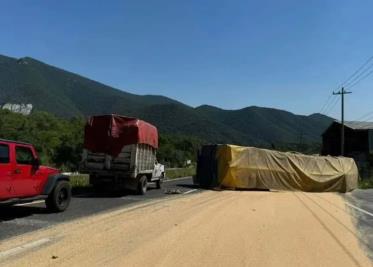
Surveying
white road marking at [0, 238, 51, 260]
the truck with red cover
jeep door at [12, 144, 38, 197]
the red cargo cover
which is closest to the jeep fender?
jeep door at [12, 144, 38, 197]

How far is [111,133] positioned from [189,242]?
13109mm

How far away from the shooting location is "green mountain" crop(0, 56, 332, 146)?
481 feet

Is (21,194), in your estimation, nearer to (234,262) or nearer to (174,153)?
(234,262)

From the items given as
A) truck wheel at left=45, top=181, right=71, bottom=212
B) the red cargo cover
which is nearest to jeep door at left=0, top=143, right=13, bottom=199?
truck wheel at left=45, top=181, right=71, bottom=212

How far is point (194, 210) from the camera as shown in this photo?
17.0 m

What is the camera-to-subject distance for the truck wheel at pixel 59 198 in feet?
48.7

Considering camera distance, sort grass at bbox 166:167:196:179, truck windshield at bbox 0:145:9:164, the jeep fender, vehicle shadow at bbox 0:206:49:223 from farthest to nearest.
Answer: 1. grass at bbox 166:167:196:179
2. the jeep fender
3. vehicle shadow at bbox 0:206:49:223
4. truck windshield at bbox 0:145:9:164

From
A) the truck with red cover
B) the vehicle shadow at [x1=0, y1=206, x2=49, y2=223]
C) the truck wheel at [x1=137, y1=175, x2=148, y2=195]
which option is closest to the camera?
the vehicle shadow at [x1=0, y1=206, x2=49, y2=223]

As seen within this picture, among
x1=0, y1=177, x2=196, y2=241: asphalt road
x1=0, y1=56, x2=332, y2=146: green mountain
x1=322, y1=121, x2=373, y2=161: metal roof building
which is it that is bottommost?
x1=0, y1=177, x2=196, y2=241: asphalt road

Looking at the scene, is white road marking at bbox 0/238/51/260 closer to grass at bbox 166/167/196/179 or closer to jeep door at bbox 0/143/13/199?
jeep door at bbox 0/143/13/199

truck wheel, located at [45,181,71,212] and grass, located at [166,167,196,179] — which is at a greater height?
grass, located at [166,167,196,179]

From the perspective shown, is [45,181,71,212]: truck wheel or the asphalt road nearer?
the asphalt road

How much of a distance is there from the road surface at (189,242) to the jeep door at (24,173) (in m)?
1.72

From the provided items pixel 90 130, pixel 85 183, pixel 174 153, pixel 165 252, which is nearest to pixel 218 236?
pixel 165 252
